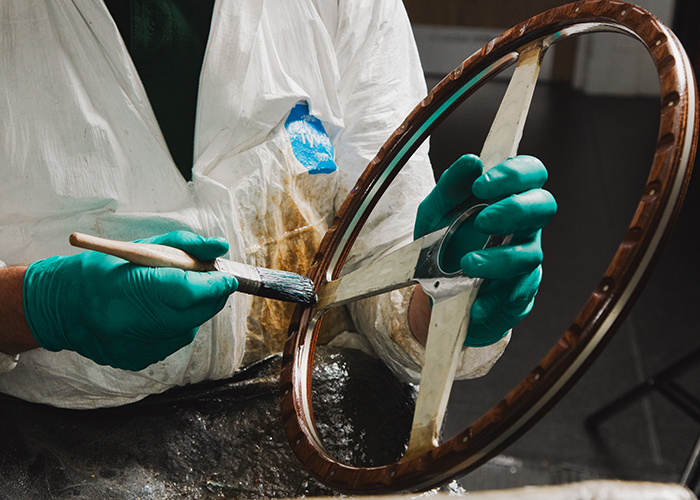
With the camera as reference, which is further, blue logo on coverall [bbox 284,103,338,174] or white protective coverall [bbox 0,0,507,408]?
blue logo on coverall [bbox 284,103,338,174]

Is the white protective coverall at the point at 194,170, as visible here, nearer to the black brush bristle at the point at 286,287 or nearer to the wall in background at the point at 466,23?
the black brush bristle at the point at 286,287

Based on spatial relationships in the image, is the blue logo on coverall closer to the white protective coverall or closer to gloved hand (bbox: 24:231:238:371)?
the white protective coverall

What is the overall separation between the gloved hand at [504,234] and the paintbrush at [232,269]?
0.15 metres

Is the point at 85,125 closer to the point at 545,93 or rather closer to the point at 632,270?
the point at 632,270

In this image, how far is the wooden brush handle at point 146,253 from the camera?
522mm

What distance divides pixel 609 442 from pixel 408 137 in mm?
1580

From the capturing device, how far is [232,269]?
62 cm

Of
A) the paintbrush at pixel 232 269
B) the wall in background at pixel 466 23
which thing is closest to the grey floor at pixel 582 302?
the wall in background at pixel 466 23

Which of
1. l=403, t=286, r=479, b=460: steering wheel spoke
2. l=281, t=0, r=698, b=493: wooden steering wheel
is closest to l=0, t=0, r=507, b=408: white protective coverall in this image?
l=281, t=0, r=698, b=493: wooden steering wheel

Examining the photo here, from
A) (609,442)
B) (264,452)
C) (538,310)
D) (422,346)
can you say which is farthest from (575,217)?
(264,452)

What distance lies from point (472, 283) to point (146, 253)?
284 millimetres

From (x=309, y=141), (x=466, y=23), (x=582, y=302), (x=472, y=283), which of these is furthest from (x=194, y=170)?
(x=582, y=302)

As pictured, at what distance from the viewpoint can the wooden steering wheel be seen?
0.40 m

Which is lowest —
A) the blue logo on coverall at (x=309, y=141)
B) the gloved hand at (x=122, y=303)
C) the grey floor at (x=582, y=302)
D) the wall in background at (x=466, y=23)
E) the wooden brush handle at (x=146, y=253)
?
the grey floor at (x=582, y=302)
